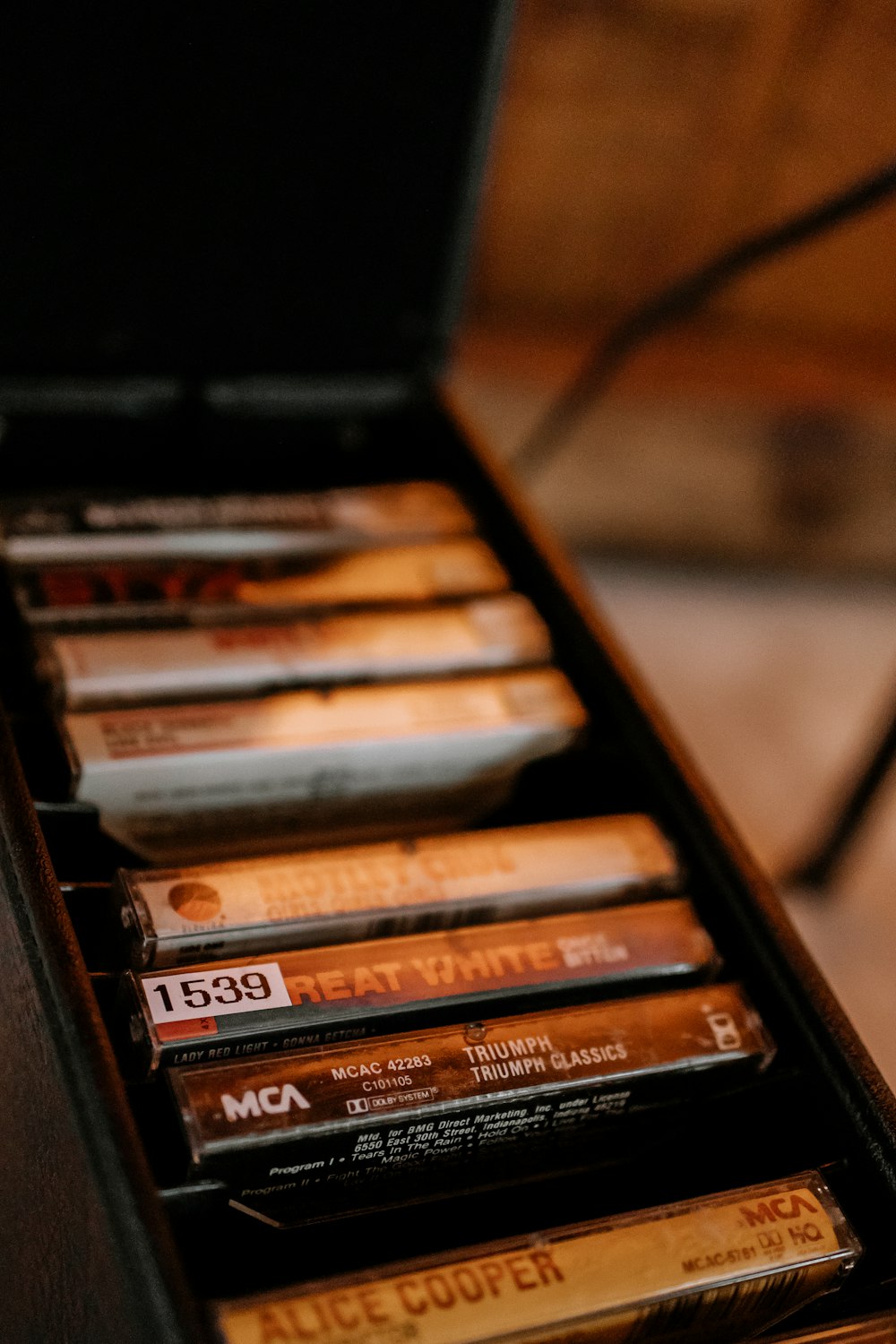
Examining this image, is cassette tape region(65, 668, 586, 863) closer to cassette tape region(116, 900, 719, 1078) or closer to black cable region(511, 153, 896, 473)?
cassette tape region(116, 900, 719, 1078)

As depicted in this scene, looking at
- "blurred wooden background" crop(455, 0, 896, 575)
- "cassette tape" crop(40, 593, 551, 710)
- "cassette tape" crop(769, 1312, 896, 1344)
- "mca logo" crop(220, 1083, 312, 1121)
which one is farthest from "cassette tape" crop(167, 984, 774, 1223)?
"blurred wooden background" crop(455, 0, 896, 575)

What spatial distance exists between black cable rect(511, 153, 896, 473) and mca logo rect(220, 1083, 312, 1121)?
784mm

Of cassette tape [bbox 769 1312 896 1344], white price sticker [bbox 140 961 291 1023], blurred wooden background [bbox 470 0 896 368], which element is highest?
blurred wooden background [bbox 470 0 896 368]

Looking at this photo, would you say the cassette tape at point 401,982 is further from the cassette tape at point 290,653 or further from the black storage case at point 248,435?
the cassette tape at point 290,653

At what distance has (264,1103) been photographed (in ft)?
2.13

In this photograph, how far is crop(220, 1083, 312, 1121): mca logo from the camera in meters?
0.64

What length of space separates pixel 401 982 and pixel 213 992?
0.36ft

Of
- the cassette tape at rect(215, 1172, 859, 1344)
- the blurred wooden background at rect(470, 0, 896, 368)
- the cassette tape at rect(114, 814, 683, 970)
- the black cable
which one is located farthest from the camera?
the blurred wooden background at rect(470, 0, 896, 368)

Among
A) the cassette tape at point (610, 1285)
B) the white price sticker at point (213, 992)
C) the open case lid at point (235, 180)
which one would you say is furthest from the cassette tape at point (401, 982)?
the open case lid at point (235, 180)

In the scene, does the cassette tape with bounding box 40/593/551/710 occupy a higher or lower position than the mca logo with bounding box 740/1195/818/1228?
higher

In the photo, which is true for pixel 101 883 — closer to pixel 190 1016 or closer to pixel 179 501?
pixel 190 1016

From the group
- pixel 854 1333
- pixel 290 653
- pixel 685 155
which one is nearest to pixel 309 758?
pixel 290 653

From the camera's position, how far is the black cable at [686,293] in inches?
38.9

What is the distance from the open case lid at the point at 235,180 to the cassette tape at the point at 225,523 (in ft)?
0.41
